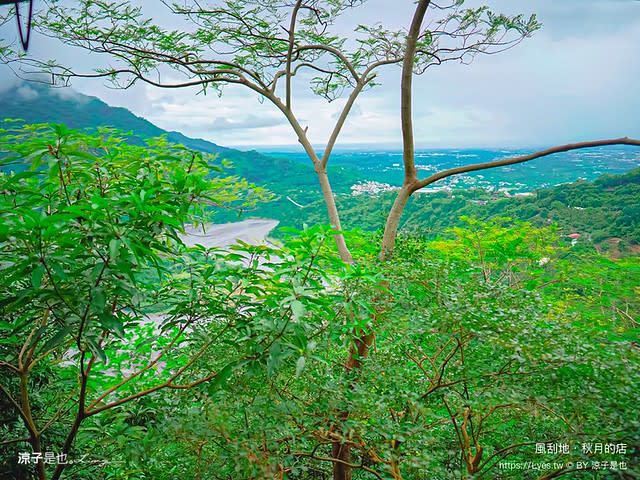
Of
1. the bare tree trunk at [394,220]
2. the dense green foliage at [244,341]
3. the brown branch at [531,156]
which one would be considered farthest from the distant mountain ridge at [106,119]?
the dense green foliage at [244,341]

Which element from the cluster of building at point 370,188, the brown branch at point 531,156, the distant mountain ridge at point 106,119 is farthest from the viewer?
the cluster of building at point 370,188

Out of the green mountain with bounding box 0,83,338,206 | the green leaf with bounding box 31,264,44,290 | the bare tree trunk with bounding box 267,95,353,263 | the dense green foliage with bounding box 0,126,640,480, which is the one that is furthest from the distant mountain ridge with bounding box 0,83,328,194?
the green leaf with bounding box 31,264,44,290

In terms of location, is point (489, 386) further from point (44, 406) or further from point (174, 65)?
point (174, 65)

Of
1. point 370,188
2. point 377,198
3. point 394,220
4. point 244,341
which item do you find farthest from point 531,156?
point 370,188

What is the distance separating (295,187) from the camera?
6637mm

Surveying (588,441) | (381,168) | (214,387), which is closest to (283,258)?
(214,387)

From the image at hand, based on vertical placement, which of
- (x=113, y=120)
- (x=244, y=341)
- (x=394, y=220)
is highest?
(x=113, y=120)

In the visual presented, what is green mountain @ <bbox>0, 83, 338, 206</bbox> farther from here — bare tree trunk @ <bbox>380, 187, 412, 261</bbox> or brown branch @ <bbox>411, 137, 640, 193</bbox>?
brown branch @ <bbox>411, 137, 640, 193</bbox>

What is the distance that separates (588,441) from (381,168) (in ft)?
22.6

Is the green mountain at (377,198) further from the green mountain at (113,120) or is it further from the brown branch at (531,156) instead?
the brown branch at (531,156)

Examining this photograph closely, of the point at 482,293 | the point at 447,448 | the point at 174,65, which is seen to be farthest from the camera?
the point at 174,65

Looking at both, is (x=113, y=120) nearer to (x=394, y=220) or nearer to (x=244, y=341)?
(x=394, y=220)

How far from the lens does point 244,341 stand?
1421 millimetres

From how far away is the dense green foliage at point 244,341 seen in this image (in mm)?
1098
